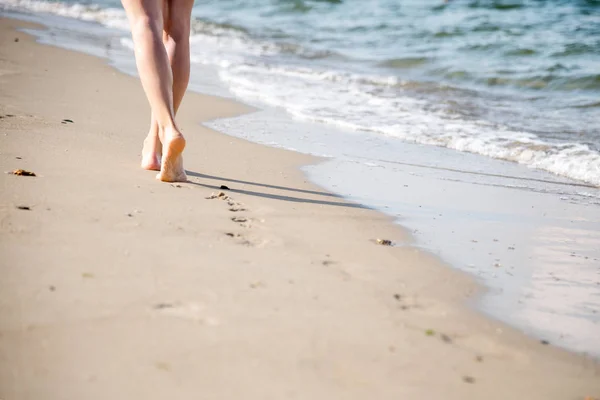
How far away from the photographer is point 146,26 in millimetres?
2904

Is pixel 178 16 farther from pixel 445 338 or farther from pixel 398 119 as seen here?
pixel 398 119

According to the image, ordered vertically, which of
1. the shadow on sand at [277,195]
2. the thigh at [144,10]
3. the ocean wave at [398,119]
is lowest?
the ocean wave at [398,119]

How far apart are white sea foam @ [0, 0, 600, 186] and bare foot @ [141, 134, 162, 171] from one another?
7.32 ft

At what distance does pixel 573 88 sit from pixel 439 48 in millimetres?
2984

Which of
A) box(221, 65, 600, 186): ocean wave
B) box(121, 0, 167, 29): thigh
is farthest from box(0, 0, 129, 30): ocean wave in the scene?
box(121, 0, 167, 29): thigh

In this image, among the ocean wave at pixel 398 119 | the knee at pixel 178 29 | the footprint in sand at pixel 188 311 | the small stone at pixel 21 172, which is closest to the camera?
the footprint in sand at pixel 188 311

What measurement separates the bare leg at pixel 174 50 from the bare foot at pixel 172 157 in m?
0.18

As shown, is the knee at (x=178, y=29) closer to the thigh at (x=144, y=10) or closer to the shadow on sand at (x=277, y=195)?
the thigh at (x=144, y=10)

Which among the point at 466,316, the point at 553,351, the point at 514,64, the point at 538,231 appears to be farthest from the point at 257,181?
the point at 514,64

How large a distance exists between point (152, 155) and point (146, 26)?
56cm

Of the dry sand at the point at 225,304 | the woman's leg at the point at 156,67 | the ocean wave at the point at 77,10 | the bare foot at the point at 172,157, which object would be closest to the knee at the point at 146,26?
the woman's leg at the point at 156,67

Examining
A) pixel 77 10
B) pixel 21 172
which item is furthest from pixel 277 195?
pixel 77 10

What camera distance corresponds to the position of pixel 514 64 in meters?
8.91

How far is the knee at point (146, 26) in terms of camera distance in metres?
2.90
